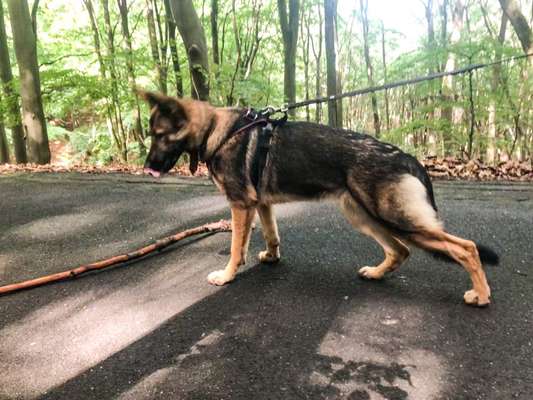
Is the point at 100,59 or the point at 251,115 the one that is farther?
the point at 100,59

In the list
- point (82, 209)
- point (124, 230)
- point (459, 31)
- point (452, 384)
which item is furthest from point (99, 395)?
point (459, 31)

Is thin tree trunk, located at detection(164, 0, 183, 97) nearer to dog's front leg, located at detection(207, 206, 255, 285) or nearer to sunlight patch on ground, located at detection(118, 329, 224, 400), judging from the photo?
dog's front leg, located at detection(207, 206, 255, 285)

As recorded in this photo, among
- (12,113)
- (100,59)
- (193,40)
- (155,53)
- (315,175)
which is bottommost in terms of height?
(315,175)

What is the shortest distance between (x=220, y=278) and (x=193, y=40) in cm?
770

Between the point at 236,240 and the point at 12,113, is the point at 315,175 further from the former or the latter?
the point at 12,113

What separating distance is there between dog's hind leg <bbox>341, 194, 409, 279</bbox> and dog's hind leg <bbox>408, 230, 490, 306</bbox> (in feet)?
1.04

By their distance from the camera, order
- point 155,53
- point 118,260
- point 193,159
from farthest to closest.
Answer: point 155,53 < point 118,260 < point 193,159

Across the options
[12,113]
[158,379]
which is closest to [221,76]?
[12,113]

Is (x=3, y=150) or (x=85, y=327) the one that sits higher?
(x=3, y=150)

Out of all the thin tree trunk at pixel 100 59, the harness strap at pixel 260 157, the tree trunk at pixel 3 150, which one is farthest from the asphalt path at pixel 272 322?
the tree trunk at pixel 3 150

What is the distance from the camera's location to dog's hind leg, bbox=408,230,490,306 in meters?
3.00

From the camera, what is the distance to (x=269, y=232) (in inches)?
155

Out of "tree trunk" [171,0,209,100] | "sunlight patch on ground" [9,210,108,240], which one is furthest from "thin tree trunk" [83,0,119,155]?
"sunlight patch on ground" [9,210,108,240]

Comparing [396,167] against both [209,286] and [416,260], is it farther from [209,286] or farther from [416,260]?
[209,286]
